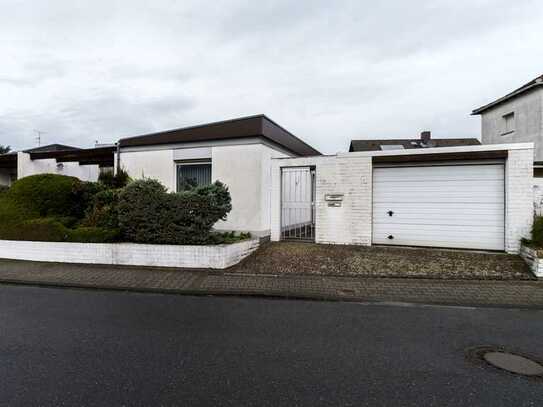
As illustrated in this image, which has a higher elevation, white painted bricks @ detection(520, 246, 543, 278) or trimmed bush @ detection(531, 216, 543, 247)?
trimmed bush @ detection(531, 216, 543, 247)

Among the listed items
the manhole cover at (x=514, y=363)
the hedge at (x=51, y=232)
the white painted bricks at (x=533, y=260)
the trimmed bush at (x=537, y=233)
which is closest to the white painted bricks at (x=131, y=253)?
the hedge at (x=51, y=232)

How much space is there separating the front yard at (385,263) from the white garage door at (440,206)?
0.50 m

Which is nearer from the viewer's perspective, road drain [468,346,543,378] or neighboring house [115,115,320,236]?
road drain [468,346,543,378]

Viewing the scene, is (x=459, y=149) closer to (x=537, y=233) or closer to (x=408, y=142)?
(x=537, y=233)

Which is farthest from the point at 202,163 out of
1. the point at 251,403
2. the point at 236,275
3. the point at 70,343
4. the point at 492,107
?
the point at 492,107

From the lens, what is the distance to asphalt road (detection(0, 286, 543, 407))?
2.89 metres

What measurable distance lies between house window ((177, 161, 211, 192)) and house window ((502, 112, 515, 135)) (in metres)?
17.4

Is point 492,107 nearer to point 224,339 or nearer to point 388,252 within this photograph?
point 388,252

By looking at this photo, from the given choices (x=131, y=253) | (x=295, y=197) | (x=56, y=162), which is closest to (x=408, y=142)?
(x=295, y=197)

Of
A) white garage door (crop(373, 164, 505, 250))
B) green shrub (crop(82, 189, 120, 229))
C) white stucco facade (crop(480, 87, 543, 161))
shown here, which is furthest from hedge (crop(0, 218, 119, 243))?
white stucco facade (crop(480, 87, 543, 161))

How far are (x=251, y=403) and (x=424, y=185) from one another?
837 cm

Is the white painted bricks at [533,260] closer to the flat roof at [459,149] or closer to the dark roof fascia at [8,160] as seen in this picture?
the flat roof at [459,149]

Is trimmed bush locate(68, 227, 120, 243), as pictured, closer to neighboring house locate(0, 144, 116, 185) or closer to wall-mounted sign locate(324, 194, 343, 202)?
neighboring house locate(0, 144, 116, 185)

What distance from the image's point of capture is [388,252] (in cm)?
885
